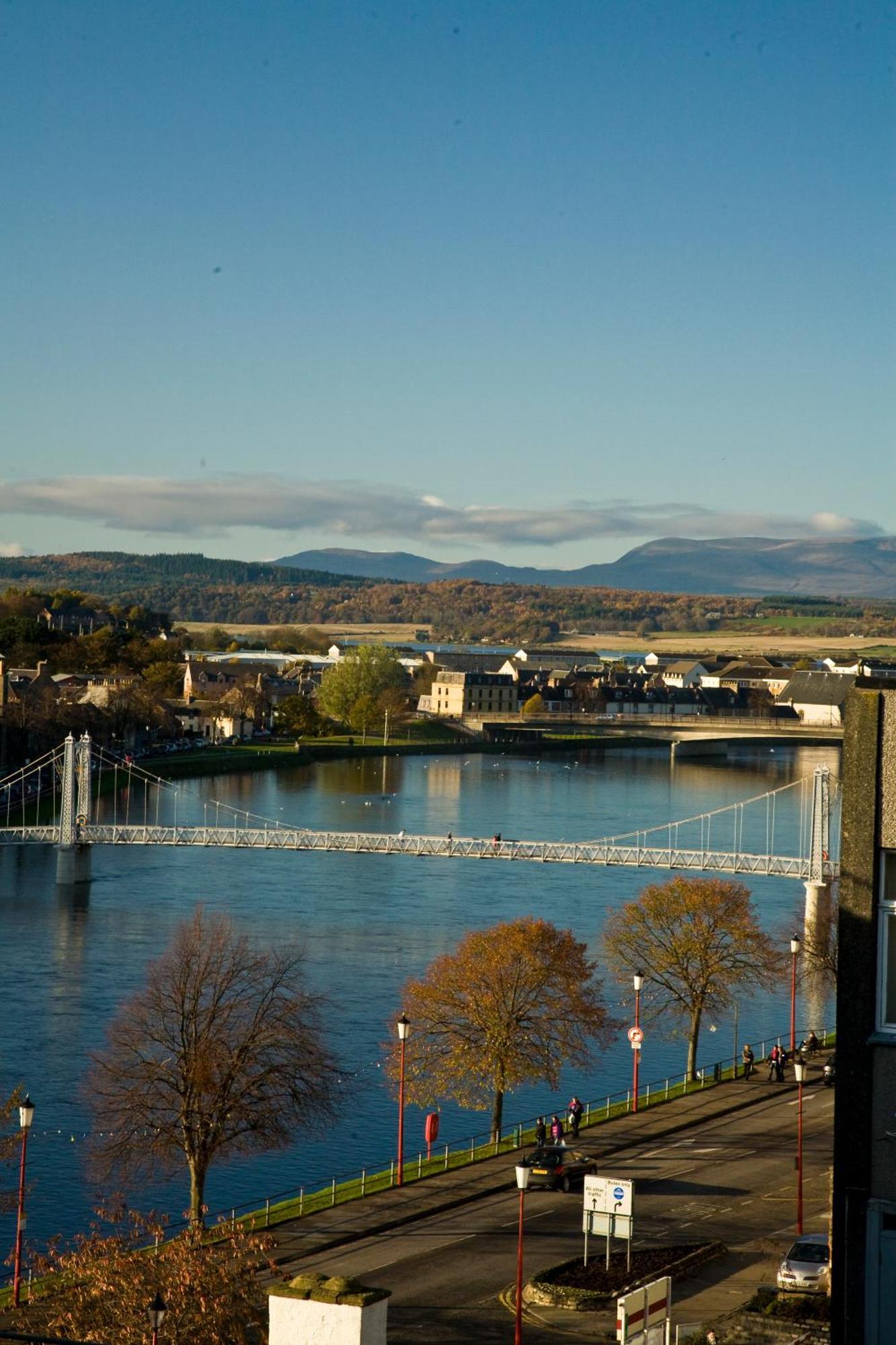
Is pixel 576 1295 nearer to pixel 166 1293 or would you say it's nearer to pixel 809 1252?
pixel 809 1252

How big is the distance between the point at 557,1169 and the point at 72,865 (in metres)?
19.3

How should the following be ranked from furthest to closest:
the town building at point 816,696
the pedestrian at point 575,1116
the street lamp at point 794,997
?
the town building at point 816,696, the street lamp at point 794,997, the pedestrian at point 575,1116

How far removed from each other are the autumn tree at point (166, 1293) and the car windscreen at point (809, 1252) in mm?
2873

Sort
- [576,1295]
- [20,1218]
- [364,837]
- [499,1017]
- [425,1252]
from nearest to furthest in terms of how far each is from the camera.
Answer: [576,1295]
[20,1218]
[425,1252]
[499,1017]
[364,837]

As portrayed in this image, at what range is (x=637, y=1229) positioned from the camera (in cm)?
1139

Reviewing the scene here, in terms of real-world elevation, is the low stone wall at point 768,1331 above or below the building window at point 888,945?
below

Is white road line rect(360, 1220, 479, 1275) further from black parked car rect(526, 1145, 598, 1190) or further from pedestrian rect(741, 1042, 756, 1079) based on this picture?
pedestrian rect(741, 1042, 756, 1079)

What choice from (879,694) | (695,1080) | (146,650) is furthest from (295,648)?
(879,694)

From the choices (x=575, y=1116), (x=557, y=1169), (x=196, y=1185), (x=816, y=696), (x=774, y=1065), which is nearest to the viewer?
(x=557, y=1169)

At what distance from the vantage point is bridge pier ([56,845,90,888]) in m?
30.0

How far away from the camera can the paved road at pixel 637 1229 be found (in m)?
9.62

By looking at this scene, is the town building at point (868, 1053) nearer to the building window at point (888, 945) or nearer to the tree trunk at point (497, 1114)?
the building window at point (888, 945)

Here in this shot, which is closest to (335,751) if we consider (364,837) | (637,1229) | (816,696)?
(364,837)

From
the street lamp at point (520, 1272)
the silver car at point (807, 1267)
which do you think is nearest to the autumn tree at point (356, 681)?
the silver car at point (807, 1267)
